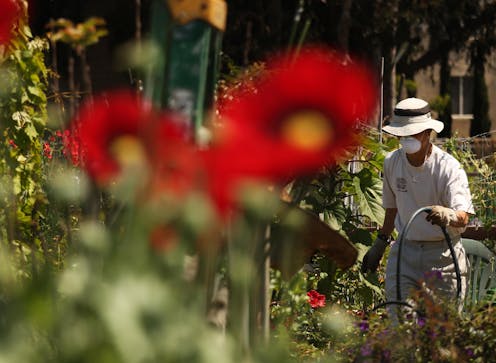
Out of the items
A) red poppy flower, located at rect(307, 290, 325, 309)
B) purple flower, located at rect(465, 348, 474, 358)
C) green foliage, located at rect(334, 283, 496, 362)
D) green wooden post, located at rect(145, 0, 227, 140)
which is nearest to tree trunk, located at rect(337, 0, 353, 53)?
red poppy flower, located at rect(307, 290, 325, 309)

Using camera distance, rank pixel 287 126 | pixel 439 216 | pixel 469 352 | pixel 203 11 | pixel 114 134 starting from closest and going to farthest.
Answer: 1. pixel 287 126
2. pixel 114 134
3. pixel 203 11
4. pixel 469 352
5. pixel 439 216

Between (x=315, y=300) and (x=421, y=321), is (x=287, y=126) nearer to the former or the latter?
(x=421, y=321)

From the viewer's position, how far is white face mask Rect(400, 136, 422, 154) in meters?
5.52

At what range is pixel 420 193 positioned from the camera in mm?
5594

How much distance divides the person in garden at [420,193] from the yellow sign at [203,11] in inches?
130

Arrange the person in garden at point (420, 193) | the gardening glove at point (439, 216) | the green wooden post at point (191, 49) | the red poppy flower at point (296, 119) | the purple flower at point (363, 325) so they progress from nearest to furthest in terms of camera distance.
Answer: the red poppy flower at point (296, 119) → the green wooden post at point (191, 49) → the purple flower at point (363, 325) → the gardening glove at point (439, 216) → the person in garden at point (420, 193)

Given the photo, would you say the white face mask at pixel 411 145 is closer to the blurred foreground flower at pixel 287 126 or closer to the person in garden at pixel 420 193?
the person in garden at pixel 420 193

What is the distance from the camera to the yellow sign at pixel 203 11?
7.14ft

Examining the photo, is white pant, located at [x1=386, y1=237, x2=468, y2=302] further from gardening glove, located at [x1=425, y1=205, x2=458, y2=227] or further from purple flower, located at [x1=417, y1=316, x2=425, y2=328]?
purple flower, located at [x1=417, y1=316, x2=425, y2=328]

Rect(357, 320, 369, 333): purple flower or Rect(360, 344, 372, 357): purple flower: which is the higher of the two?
Rect(360, 344, 372, 357): purple flower

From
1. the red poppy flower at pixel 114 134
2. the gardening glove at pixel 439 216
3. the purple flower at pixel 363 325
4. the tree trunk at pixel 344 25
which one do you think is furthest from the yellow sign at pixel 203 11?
the tree trunk at pixel 344 25

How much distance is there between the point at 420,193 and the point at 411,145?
26 cm

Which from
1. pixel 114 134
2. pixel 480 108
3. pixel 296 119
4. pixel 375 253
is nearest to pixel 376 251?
pixel 375 253

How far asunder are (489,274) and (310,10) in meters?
15.3
